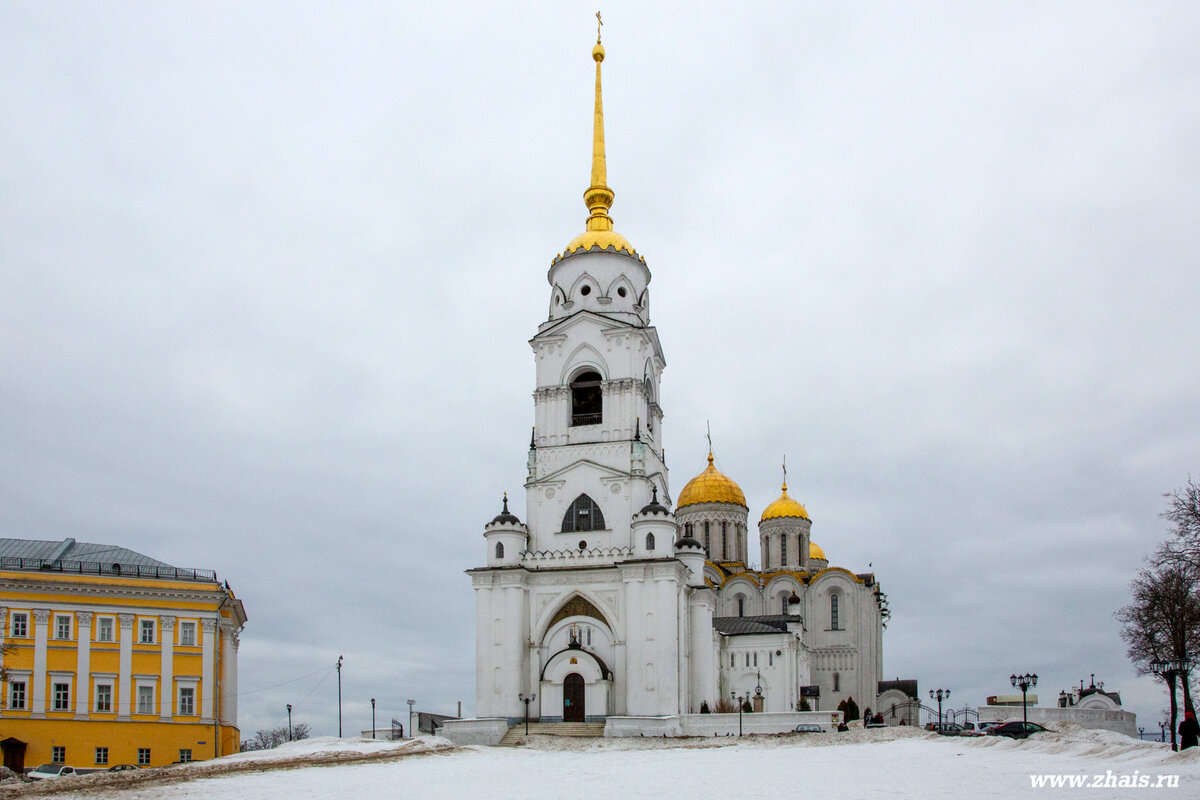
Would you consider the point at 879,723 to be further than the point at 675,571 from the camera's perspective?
Yes

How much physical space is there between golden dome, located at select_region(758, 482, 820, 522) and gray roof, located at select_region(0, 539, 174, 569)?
3392 cm

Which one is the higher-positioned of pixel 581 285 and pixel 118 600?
pixel 581 285

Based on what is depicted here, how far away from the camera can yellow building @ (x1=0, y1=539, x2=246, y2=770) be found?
41.6 meters

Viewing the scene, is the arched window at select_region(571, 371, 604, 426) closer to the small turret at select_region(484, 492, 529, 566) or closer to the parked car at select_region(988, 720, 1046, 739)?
the small turret at select_region(484, 492, 529, 566)

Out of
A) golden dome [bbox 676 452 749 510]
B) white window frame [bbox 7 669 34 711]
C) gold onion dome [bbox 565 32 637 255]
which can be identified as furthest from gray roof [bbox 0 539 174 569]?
golden dome [bbox 676 452 749 510]

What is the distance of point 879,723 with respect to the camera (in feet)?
156

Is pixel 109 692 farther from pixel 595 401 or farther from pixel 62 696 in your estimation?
pixel 595 401

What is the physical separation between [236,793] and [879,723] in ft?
104

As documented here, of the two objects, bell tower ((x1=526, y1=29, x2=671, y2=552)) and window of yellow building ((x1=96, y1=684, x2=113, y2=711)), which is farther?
bell tower ((x1=526, y1=29, x2=671, y2=552))

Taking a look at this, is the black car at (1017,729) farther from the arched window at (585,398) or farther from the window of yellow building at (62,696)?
the window of yellow building at (62,696)

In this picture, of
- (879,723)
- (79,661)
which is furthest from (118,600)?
(879,723)

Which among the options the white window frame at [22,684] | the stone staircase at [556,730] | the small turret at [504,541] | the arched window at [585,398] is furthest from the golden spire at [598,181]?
the white window frame at [22,684]

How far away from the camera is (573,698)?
43.4 metres

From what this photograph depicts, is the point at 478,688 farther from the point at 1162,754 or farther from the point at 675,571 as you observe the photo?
the point at 1162,754
